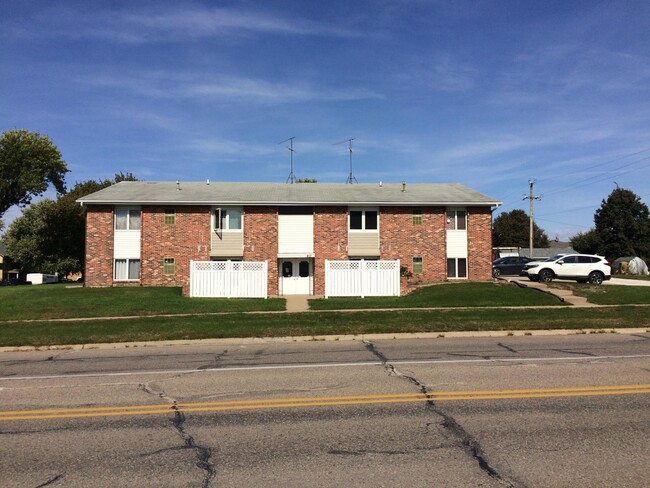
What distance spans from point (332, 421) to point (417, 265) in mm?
24395

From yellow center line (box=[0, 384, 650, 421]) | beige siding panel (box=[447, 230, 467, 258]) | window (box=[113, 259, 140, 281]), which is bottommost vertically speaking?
yellow center line (box=[0, 384, 650, 421])

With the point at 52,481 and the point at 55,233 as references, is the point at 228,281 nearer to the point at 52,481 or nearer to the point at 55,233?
the point at 52,481

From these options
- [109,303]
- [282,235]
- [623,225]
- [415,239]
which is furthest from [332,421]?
[623,225]

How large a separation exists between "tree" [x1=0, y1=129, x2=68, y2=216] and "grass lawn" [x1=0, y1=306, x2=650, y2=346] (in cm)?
4010

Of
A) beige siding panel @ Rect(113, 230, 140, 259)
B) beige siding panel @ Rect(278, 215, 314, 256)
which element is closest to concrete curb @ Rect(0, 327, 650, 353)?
beige siding panel @ Rect(278, 215, 314, 256)

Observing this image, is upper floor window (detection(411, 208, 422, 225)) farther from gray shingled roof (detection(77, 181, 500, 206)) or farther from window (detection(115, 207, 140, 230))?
window (detection(115, 207, 140, 230))

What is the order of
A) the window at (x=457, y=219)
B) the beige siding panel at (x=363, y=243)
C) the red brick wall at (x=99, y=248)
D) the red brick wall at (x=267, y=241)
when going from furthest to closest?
the window at (x=457, y=219) < the beige siding panel at (x=363, y=243) < the red brick wall at (x=267, y=241) < the red brick wall at (x=99, y=248)

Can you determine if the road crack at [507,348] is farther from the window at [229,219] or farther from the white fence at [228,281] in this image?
the window at [229,219]

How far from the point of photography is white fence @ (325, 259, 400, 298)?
25.9 metres

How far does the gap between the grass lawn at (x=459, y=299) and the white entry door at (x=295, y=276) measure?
5.82 meters

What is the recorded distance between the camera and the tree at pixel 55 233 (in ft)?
163

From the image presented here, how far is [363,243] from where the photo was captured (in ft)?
97.9

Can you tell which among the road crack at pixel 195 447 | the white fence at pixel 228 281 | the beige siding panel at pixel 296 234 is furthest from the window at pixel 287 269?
the road crack at pixel 195 447

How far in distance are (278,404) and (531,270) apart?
2436 centimetres
